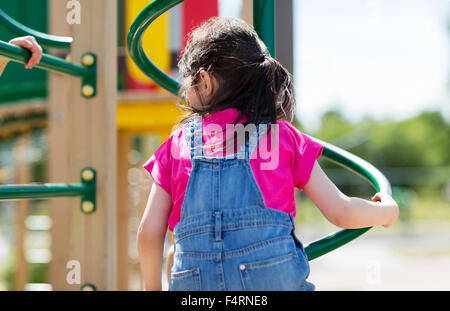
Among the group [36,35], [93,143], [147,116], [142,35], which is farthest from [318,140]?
[147,116]

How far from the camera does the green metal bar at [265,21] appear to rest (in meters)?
1.31

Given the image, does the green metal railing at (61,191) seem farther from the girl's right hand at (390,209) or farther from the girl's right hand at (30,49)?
the girl's right hand at (390,209)

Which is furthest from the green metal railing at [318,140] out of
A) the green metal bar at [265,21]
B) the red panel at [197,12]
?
the red panel at [197,12]

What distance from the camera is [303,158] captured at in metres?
1.11

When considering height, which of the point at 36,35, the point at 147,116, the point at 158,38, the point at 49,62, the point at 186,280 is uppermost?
the point at 158,38

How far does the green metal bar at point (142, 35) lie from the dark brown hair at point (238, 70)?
0.22 m

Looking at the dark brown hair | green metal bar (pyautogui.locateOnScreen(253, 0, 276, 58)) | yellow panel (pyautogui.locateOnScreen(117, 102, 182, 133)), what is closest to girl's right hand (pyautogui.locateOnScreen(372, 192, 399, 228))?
the dark brown hair

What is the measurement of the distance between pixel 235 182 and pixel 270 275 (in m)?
0.18

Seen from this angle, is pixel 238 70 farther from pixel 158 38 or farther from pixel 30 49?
pixel 158 38

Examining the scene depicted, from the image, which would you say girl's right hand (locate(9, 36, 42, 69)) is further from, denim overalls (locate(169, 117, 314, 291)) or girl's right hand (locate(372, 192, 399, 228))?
girl's right hand (locate(372, 192, 399, 228))

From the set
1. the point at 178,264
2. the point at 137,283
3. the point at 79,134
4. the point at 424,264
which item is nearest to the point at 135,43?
the point at 79,134

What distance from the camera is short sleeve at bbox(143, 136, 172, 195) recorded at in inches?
44.8

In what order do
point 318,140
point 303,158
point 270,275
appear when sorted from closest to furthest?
1. point 270,275
2. point 303,158
3. point 318,140
